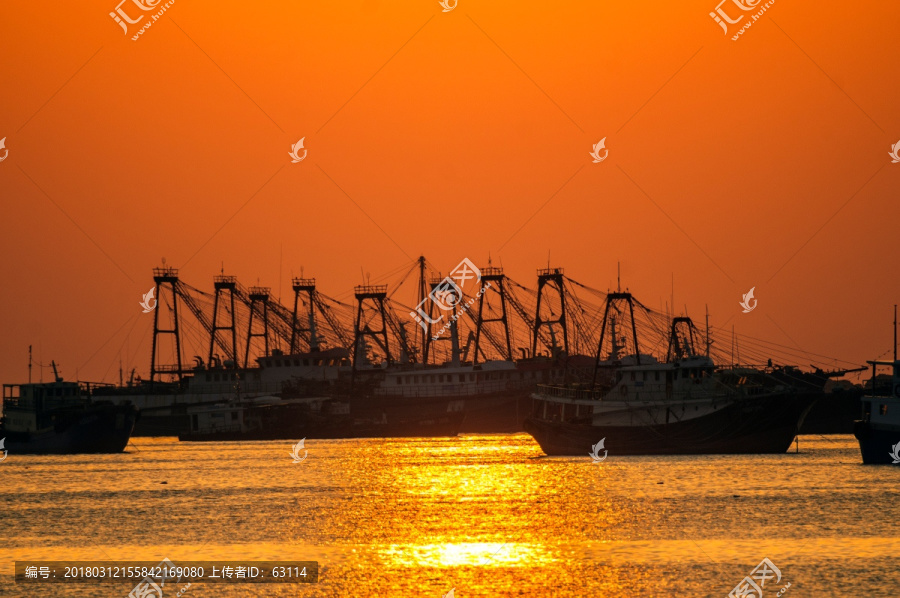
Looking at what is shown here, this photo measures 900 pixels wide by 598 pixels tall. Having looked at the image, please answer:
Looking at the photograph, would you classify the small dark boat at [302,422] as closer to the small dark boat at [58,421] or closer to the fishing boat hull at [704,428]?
the small dark boat at [58,421]

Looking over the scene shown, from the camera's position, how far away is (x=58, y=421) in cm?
12612

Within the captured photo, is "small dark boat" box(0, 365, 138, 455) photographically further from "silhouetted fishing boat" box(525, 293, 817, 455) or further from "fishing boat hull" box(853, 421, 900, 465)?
"fishing boat hull" box(853, 421, 900, 465)

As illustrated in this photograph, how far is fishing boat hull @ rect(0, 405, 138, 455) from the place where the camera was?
126375 millimetres

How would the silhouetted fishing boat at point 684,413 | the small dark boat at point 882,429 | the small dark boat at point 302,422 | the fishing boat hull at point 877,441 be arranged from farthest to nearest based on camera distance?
the small dark boat at point 302,422 → the silhouetted fishing boat at point 684,413 → the fishing boat hull at point 877,441 → the small dark boat at point 882,429

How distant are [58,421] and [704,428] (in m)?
62.4

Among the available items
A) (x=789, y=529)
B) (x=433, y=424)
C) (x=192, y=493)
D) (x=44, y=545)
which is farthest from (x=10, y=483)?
(x=433, y=424)

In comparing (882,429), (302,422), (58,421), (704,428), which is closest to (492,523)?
(882,429)

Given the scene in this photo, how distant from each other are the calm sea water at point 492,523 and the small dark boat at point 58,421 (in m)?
22.7

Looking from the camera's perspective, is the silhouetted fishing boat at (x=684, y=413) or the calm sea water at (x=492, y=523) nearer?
the calm sea water at (x=492, y=523)

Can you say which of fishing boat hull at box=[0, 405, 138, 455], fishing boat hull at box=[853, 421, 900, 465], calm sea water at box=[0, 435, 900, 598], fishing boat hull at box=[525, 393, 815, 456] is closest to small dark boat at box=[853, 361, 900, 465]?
fishing boat hull at box=[853, 421, 900, 465]

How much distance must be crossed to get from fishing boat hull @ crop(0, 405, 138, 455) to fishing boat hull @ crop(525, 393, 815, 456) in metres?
47.5

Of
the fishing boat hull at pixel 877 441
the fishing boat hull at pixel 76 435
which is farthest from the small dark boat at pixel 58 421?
the fishing boat hull at pixel 877 441

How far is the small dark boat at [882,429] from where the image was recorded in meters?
88.2

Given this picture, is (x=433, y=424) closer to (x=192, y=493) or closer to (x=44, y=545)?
(x=192, y=493)
